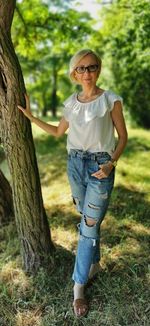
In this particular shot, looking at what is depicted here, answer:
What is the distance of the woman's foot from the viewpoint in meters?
3.32

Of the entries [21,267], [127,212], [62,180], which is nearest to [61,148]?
[62,180]

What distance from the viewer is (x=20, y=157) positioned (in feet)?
11.5

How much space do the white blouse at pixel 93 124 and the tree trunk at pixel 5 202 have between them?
6.66ft

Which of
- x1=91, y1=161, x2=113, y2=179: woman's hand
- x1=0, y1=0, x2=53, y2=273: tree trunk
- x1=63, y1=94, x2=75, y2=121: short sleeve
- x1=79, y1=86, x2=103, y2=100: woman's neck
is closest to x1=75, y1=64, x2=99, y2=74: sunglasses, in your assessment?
x1=79, y1=86, x2=103, y2=100: woman's neck

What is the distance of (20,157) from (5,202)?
1594mm

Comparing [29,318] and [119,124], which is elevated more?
[119,124]

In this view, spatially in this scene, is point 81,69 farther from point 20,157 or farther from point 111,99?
point 20,157

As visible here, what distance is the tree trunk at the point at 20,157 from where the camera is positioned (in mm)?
3236

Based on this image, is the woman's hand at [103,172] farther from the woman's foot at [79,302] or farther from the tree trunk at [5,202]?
the tree trunk at [5,202]

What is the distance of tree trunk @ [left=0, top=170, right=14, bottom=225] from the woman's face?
2.28 m

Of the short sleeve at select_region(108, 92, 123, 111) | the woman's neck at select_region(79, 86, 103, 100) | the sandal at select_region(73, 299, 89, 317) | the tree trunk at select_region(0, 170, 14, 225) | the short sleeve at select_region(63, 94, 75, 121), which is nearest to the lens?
the short sleeve at select_region(108, 92, 123, 111)

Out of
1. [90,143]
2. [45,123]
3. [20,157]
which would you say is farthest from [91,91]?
[20,157]

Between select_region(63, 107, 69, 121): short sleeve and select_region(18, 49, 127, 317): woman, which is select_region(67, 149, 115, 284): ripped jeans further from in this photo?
select_region(63, 107, 69, 121): short sleeve

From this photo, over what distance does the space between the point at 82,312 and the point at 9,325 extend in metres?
0.64
